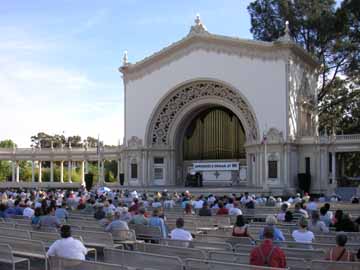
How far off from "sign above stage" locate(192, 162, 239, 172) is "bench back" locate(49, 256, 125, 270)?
37.4m

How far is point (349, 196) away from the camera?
37562mm

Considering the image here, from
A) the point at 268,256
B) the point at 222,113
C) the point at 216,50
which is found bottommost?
the point at 268,256

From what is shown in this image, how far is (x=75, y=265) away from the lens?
8.31m

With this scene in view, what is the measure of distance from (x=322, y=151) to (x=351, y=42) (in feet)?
48.7

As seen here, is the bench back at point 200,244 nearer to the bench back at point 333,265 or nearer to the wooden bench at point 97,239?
the wooden bench at point 97,239

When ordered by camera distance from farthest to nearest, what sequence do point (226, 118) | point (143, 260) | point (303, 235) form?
1. point (226, 118)
2. point (303, 235)
3. point (143, 260)

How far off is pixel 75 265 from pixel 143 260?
108 centimetres

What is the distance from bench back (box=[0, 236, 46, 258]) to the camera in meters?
10.5

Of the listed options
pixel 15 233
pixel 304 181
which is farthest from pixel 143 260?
pixel 304 181

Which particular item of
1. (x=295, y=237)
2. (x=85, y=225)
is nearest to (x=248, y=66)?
(x=85, y=225)

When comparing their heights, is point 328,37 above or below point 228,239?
above

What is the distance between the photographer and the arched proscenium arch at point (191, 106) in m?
43.3

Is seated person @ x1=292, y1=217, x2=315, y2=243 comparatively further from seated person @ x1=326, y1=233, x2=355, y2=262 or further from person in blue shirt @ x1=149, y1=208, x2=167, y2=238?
person in blue shirt @ x1=149, y1=208, x2=167, y2=238

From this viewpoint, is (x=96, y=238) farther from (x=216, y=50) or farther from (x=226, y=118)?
(x=226, y=118)
